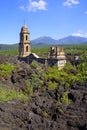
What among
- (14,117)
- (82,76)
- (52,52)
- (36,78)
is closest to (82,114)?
(14,117)

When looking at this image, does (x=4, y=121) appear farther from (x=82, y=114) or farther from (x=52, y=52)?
(x=52, y=52)

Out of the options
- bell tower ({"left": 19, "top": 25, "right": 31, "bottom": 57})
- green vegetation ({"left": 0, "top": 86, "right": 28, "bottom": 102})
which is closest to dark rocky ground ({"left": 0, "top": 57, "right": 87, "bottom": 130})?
green vegetation ({"left": 0, "top": 86, "right": 28, "bottom": 102})

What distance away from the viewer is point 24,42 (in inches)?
3046

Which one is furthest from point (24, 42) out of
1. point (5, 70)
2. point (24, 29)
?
point (5, 70)

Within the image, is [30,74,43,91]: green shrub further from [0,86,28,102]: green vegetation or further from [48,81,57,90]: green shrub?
[0,86,28,102]: green vegetation

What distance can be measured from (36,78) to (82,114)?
469 inches

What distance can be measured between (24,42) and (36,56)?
3951 mm

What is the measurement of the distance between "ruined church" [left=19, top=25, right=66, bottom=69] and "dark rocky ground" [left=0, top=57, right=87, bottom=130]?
21.4 m

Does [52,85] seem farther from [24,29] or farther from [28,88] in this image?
[24,29]

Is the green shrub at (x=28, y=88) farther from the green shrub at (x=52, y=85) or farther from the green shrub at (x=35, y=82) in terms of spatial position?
the green shrub at (x=52, y=85)

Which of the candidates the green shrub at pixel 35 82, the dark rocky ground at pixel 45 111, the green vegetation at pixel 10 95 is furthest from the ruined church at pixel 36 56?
the green vegetation at pixel 10 95

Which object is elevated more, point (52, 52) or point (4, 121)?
point (52, 52)

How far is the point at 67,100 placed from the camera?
157 ft

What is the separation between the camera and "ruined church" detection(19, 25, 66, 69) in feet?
241
